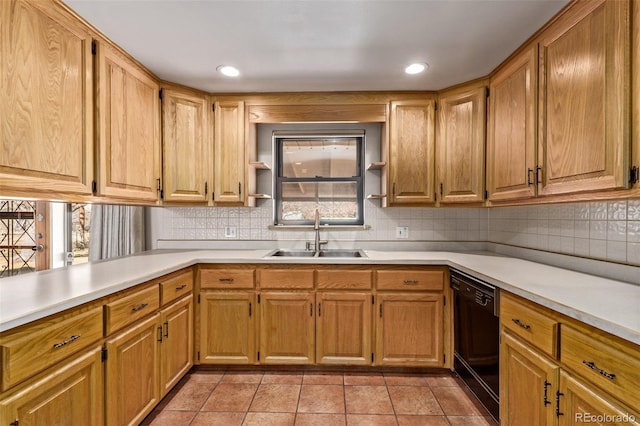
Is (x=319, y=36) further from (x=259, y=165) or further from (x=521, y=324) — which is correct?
(x=521, y=324)

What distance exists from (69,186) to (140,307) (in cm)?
74

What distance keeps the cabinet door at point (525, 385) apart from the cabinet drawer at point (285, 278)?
131 centimetres

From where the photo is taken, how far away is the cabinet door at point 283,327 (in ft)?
7.78

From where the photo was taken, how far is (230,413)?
1.94 meters

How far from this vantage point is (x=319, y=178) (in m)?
3.10

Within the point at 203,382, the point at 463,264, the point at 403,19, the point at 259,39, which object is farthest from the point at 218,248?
the point at 403,19

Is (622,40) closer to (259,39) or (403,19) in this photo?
(403,19)

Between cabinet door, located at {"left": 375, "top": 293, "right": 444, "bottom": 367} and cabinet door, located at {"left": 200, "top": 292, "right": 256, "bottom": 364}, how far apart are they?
994 mm

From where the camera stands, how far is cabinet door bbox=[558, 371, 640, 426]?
0.99 m

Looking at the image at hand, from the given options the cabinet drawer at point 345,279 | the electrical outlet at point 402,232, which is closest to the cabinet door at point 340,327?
the cabinet drawer at point 345,279

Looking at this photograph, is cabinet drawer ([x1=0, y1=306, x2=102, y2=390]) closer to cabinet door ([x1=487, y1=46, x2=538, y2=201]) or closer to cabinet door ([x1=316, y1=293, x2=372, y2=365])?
cabinet door ([x1=316, y1=293, x2=372, y2=365])

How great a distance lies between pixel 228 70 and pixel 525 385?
258 centimetres

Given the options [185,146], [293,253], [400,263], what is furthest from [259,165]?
[400,263]

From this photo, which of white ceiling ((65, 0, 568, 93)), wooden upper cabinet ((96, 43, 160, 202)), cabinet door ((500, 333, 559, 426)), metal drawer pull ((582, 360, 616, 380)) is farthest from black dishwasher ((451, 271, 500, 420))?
wooden upper cabinet ((96, 43, 160, 202))
